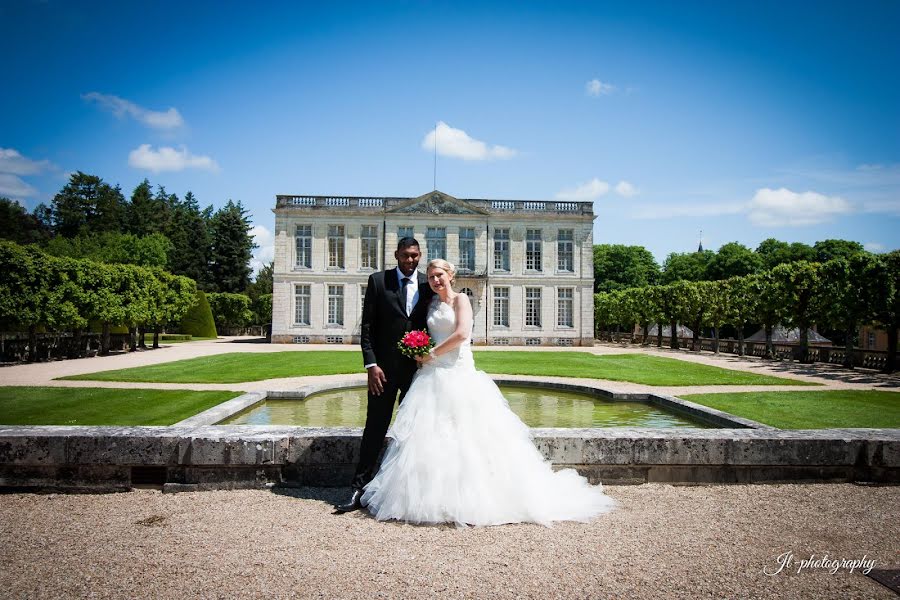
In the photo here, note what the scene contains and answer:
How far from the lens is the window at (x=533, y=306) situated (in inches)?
1409

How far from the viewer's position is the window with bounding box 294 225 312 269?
35312mm

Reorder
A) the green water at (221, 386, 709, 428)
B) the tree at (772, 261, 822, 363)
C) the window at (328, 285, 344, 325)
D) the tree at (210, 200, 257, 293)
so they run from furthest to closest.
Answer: the tree at (210, 200, 257, 293) < the window at (328, 285, 344, 325) < the tree at (772, 261, 822, 363) < the green water at (221, 386, 709, 428)

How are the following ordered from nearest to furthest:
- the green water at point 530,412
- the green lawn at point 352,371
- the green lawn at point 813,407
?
the green lawn at point 813,407, the green water at point 530,412, the green lawn at point 352,371

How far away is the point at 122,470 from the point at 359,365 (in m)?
12.9

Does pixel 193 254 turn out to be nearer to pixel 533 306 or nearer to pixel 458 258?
pixel 458 258

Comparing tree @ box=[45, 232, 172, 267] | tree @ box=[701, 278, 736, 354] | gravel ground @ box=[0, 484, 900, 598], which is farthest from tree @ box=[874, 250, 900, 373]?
tree @ box=[45, 232, 172, 267]

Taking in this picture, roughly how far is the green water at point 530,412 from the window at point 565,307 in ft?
81.4

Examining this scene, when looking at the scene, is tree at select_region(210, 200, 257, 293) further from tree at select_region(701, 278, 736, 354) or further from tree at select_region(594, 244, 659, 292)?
tree at select_region(701, 278, 736, 354)

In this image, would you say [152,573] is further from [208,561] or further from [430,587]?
[430,587]

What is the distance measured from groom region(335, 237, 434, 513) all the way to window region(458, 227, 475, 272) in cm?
3107

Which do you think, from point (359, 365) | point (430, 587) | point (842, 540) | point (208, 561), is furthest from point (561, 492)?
point (359, 365)

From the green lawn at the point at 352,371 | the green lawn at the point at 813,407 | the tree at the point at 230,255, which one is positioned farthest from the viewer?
the tree at the point at 230,255

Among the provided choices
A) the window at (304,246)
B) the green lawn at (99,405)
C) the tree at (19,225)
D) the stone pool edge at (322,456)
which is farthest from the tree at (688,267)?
the tree at (19,225)

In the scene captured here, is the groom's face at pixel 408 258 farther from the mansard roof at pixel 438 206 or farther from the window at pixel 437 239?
the mansard roof at pixel 438 206
